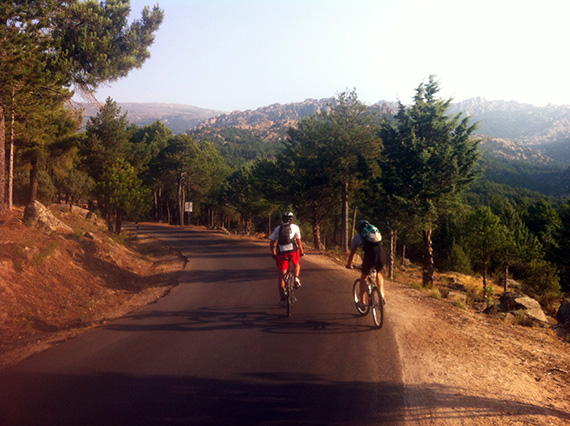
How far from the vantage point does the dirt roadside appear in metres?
4.52

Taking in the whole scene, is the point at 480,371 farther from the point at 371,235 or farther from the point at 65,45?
the point at 65,45

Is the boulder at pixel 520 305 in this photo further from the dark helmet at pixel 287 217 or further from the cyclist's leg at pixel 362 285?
the dark helmet at pixel 287 217

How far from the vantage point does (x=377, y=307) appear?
731 centimetres

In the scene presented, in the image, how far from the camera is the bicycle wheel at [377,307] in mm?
7160

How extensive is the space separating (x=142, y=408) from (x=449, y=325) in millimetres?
6236

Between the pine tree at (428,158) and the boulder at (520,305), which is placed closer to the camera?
the boulder at (520,305)

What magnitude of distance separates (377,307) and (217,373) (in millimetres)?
3446

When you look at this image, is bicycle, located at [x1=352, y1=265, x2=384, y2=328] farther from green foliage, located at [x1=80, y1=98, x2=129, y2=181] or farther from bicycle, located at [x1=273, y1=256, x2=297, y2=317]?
green foliage, located at [x1=80, y1=98, x2=129, y2=181]

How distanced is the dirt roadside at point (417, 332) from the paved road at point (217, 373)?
462 millimetres

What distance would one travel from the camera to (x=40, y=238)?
11.6m

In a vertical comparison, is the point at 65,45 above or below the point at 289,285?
above

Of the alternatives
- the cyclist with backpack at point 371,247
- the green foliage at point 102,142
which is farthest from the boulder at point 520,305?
the green foliage at point 102,142

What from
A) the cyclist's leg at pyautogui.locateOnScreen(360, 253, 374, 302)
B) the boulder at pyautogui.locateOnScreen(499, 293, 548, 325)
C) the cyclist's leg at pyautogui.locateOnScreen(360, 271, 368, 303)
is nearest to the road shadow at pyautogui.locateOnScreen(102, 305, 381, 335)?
the cyclist's leg at pyautogui.locateOnScreen(360, 271, 368, 303)

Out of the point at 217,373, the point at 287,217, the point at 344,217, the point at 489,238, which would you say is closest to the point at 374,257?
the point at 287,217
